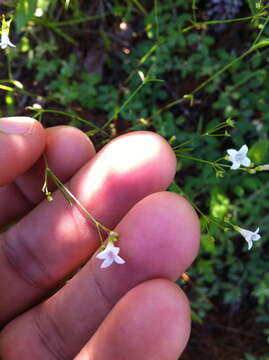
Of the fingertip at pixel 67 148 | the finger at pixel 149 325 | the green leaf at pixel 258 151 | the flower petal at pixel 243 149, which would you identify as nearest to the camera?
the finger at pixel 149 325

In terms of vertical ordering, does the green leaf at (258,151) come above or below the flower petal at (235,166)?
below

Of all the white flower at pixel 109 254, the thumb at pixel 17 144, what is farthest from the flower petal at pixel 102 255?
the thumb at pixel 17 144

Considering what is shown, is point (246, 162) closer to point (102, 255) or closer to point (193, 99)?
point (102, 255)

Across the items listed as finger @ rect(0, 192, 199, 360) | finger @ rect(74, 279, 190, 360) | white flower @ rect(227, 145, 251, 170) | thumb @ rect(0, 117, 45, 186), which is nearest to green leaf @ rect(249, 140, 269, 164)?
white flower @ rect(227, 145, 251, 170)

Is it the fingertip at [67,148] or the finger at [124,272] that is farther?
the fingertip at [67,148]

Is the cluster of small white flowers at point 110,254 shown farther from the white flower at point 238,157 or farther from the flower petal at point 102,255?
the white flower at point 238,157

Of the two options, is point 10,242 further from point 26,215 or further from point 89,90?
point 89,90

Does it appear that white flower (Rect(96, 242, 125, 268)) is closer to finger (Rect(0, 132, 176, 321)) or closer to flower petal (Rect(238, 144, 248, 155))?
finger (Rect(0, 132, 176, 321))
